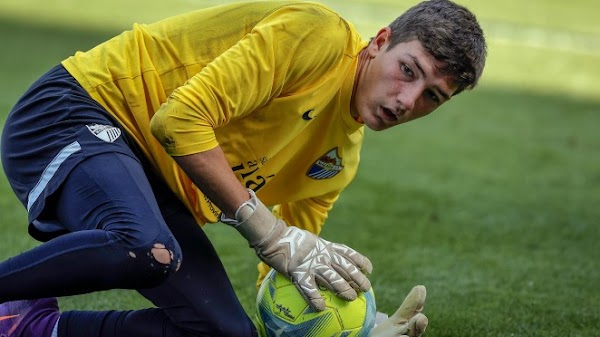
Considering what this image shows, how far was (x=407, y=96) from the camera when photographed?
3189 mm

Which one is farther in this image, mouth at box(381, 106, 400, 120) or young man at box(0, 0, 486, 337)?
mouth at box(381, 106, 400, 120)

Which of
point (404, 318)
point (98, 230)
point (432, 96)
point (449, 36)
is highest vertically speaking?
point (449, 36)

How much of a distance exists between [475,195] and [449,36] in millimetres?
3379

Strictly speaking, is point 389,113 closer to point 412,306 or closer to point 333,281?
point 333,281

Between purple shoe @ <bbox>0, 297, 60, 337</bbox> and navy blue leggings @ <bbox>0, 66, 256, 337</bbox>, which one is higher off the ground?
navy blue leggings @ <bbox>0, 66, 256, 337</bbox>

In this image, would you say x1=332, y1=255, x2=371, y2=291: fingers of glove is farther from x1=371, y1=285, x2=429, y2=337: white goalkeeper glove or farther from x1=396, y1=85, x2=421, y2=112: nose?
x1=396, y1=85, x2=421, y2=112: nose

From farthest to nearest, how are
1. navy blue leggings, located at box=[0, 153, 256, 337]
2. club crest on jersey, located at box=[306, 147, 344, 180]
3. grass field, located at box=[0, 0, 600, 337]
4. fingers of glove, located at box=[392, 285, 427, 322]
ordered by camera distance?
grass field, located at box=[0, 0, 600, 337] → club crest on jersey, located at box=[306, 147, 344, 180] → fingers of glove, located at box=[392, 285, 427, 322] → navy blue leggings, located at box=[0, 153, 256, 337]

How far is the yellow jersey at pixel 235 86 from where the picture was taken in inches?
118

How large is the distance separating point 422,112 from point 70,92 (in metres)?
1.22

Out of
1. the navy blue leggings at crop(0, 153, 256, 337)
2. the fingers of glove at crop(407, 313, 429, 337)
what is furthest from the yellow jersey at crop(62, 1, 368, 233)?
the fingers of glove at crop(407, 313, 429, 337)

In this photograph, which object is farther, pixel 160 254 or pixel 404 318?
pixel 404 318

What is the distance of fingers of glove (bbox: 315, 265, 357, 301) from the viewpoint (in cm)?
321

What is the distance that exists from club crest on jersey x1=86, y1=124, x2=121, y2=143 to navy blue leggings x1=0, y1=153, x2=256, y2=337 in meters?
0.08

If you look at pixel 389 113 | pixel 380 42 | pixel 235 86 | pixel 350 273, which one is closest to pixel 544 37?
pixel 380 42
